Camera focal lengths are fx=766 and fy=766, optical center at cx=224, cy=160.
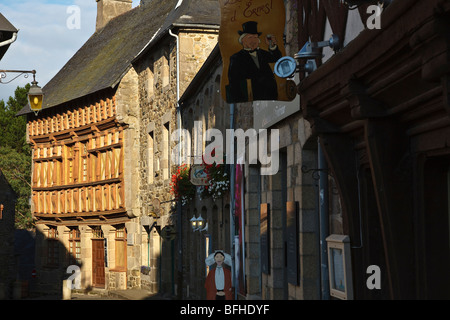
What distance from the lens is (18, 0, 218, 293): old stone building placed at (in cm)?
2167

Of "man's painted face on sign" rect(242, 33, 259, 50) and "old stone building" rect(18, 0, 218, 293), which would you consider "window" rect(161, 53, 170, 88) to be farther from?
"man's painted face on sign" rect(242, 33, 259, 50)

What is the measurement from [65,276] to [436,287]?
922 inches

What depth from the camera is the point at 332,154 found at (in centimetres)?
766

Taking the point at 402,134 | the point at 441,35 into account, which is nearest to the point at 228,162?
the point at 402,134

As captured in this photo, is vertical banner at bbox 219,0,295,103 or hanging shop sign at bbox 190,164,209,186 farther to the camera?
hanging shop sign at bbox 190,164,209,186

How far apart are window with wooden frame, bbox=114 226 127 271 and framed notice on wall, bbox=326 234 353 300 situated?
1838 cm

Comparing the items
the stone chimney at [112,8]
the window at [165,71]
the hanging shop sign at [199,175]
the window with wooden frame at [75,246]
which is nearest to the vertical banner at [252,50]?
the hanging shop sign at [199,175]

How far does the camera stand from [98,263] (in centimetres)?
2705

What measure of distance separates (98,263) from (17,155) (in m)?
19.1

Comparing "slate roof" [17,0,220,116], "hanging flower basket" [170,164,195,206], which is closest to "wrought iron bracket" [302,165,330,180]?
"hanging flower basket" [170,164,195,206]

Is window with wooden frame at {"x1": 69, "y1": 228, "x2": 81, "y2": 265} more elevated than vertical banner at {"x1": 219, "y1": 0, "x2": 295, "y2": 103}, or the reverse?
vertical banner at {"x1": 219, "y1": 0, "x2": 295, "y2": 103}

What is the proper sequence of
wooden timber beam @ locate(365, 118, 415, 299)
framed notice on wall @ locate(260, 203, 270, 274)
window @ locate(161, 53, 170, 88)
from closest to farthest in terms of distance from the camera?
wooden timber beam @ locate(365, 118, 415, 299), framed notice on wall @ locate(260, 203, 270, 274), window @ locate(161, 53, 170, 88)

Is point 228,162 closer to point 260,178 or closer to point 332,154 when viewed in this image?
point 260,178

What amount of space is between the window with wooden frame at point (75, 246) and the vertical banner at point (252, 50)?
2039 cm
